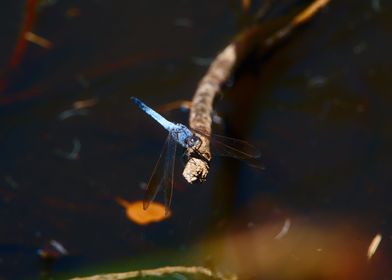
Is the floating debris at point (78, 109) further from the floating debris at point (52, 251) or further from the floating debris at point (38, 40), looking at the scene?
the floating debris at point (52, 251)

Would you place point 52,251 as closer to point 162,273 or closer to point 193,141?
point 162,273

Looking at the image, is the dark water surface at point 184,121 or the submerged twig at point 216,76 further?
the dark water surface at point 184,121

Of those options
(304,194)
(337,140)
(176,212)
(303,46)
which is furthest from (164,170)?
(303,46)

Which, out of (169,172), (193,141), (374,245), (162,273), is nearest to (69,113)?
(169,172)

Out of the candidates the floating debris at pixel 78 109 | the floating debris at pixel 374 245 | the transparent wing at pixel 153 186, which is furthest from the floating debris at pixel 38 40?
the floating debris at pixel 374 245

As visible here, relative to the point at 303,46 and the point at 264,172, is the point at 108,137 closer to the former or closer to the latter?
the point at 264,172
